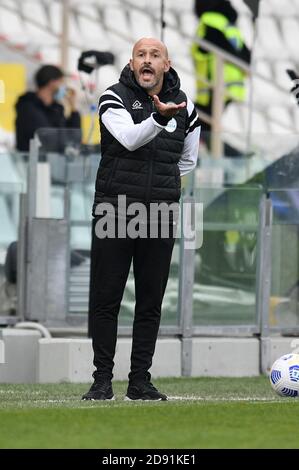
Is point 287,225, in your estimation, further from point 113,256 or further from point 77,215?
point 113,256

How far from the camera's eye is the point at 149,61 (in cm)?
971

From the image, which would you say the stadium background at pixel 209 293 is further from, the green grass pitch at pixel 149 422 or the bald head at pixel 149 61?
the bald head at pixel 149 61

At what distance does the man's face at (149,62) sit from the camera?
9711 mm

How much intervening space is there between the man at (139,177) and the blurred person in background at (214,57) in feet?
31.1

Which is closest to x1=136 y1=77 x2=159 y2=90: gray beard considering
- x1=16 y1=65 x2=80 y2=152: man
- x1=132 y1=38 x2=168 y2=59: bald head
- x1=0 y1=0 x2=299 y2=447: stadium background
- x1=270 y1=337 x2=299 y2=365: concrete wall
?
x1=132 y1=38 x2=168 y2=59: bald head

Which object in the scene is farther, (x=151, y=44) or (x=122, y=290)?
(x=122, y=290)

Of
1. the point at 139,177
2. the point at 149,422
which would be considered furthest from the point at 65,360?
the point at 149,422

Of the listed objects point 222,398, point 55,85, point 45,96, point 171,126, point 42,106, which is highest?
point 55,85

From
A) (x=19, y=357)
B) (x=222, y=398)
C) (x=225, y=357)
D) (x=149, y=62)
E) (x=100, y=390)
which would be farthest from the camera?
(x=225, y=357)

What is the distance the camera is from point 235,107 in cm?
2380

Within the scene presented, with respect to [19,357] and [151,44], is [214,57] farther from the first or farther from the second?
[151,44]

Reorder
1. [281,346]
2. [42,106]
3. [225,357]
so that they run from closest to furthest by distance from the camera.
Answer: [225,357] < [281,346] < [42,106]

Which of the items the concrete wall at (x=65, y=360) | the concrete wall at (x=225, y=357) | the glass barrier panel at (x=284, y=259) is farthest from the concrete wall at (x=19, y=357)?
the glass barrier panel at (x=284, y=259)

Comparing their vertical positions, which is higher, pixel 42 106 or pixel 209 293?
pixel 42 106
